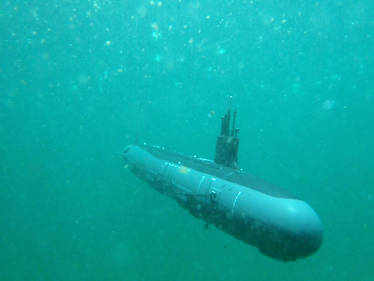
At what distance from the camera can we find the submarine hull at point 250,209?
17.8 feet

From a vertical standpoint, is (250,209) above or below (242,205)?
below

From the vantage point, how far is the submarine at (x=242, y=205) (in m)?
Answer: 5.45

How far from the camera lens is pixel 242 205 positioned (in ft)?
20.3

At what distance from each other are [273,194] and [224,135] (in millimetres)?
3382

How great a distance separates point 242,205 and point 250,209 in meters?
0.24

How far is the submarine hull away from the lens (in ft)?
17.8

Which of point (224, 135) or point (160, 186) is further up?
point (224, 135)

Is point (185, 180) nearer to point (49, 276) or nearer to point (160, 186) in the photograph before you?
point (160, 186)

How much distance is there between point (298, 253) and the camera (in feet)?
18.2

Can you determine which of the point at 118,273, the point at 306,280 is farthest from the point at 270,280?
the point at 118,273

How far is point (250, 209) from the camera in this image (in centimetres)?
598

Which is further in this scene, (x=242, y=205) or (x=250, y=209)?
(x=242, y=205)

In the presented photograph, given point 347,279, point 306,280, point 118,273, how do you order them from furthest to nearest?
point 347,279
point 306,280
point 118,273

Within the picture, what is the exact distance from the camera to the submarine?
5449 mm
